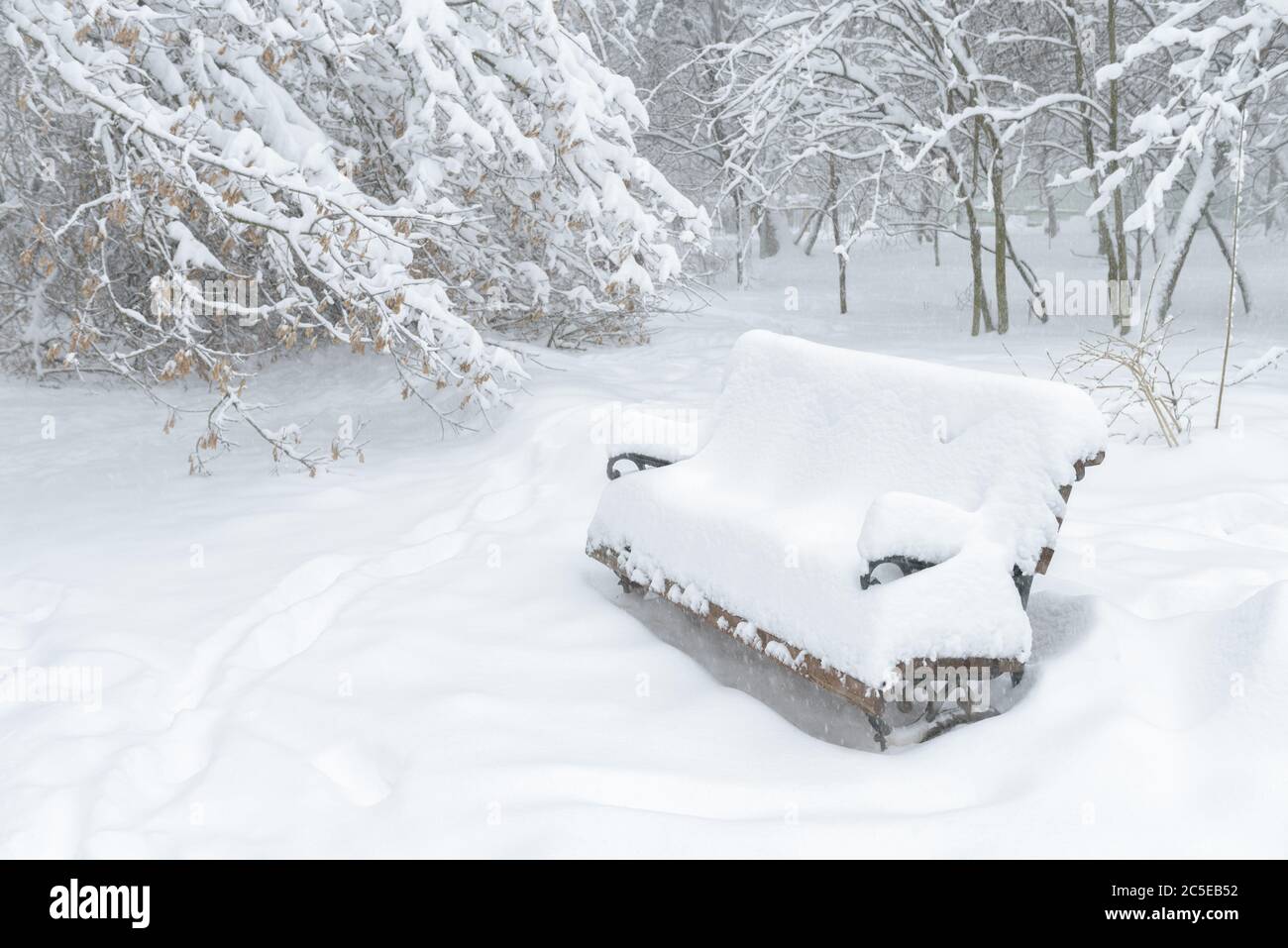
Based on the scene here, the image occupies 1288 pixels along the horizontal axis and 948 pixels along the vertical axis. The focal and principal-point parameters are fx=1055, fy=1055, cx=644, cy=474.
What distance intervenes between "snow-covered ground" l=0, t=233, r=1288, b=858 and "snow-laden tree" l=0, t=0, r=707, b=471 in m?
1.06

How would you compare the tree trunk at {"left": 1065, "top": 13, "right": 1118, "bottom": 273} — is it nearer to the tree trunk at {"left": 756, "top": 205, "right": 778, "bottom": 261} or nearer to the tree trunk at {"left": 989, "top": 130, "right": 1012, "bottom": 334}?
the tree trunk at {"left": 989, "top": 130, "right": 1012, "bottom": 334}

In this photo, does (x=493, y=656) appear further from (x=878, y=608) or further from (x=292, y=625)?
(x=878, y=608)

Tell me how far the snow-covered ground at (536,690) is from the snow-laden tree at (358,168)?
106 cm

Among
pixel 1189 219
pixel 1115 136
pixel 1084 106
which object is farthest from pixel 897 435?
pixel 1084 106

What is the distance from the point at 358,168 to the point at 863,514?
5.80m

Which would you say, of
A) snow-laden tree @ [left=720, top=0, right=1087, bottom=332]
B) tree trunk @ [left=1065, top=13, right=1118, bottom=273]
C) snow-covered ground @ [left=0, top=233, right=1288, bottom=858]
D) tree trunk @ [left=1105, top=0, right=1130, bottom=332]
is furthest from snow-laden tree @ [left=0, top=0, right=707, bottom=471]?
tree trunk @ [left=1065, top=13, right=1118, bottom=273]

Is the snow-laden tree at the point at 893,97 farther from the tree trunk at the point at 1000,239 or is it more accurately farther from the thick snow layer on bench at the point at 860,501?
the thick snow layer on bench at the point at 860,501

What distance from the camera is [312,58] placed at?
22.9 ft

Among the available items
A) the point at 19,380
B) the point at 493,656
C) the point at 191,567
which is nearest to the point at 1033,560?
the point at 493,656

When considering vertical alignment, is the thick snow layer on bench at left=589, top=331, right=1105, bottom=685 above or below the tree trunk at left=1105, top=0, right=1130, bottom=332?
below

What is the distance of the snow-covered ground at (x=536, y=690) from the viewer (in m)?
2.50

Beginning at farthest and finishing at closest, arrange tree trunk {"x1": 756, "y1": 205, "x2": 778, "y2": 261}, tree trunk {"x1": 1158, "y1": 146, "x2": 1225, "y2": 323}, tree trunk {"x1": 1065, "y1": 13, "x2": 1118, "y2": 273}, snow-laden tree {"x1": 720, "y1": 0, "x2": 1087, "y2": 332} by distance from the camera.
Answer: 1. tree trunk {"x1": 756, "y1": 205, "x2": 778, "y2": 261}
2. tree trunk {"x1": 1065, "y1": 13, "x2": 1118, "y2": 273}
3. snow-laden tree {"x1": 720, "y1": 0, "x2": 1087, "y2": 332}
4. tree trunk {"x1": 1158, "y1": 146, "x2": 1225, "y2": 323}

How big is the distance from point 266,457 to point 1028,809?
571 cm

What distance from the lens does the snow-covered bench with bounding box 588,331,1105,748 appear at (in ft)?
9.30
